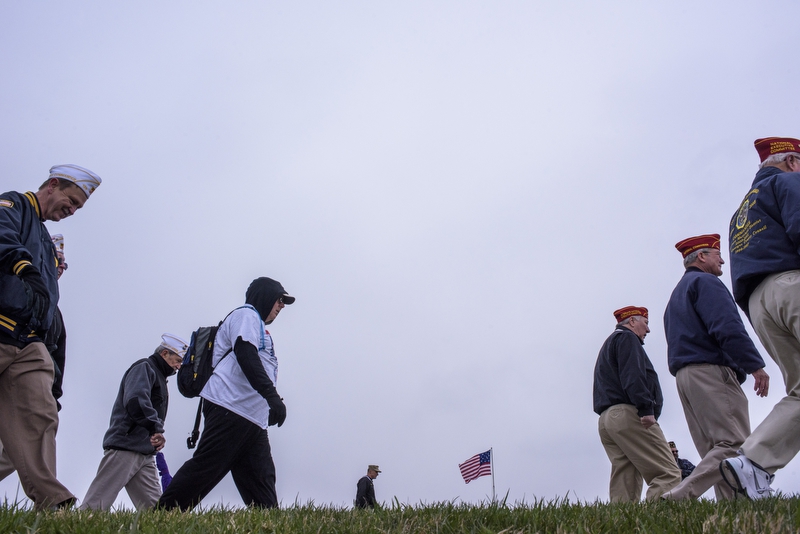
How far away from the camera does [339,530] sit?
8.13 ft

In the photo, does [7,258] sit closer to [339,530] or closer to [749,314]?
[339,530]

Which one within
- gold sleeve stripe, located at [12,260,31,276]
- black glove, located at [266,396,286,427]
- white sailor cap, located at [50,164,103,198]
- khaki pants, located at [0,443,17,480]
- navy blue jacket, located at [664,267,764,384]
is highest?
white sailor cap, located at [50,164,103,198]

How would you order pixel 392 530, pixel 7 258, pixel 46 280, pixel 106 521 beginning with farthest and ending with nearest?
pixel 46 280, pixel 7 258, pixel 106 521, pixel 392 530

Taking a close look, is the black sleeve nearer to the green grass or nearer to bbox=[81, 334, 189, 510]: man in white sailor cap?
the green grass

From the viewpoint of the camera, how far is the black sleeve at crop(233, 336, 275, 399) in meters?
4.68

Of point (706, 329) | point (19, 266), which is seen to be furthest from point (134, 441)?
point (706, 329)

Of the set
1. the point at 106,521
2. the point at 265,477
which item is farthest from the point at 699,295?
the point at 106,521

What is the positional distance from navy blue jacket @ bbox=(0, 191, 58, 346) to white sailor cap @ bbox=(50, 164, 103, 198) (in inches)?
8.8

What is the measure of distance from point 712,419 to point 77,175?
5041 mm

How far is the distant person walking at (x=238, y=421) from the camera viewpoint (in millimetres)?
4422

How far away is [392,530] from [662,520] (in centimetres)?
105

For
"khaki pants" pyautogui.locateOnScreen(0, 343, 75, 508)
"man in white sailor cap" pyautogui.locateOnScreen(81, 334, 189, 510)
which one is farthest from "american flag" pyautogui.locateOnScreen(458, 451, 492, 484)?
"khaki pants" pyautogui.locateOnScreen(0, 343, 75, 508)

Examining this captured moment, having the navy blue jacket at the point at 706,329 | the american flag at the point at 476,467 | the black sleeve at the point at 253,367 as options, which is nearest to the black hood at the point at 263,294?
the black sleeve at the point at 253,367

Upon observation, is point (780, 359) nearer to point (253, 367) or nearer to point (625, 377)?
point (625, 377)
